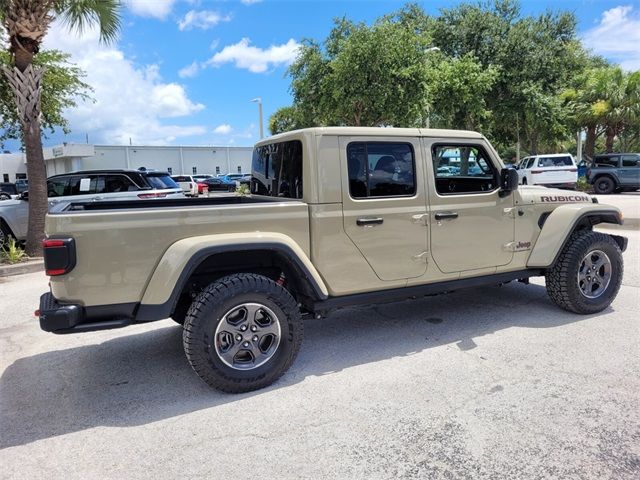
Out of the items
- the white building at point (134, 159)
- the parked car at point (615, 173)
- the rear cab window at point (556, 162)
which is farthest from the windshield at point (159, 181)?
the white building at point (134, 159)

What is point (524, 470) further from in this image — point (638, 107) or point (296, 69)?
point (638, 107)

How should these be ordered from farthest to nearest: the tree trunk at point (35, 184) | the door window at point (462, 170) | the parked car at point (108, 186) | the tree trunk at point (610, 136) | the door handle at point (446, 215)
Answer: the tree trunk at point (610, 136), the parked car at point (108, 186), the tree trunk at point (35, 184), the door window at point (462, 170), the door handle at point (446, 215)

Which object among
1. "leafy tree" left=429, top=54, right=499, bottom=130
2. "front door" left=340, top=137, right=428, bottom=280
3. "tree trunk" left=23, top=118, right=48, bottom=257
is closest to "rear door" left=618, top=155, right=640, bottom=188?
"leafy tree" left=429, top=54, right=499, bottom=130

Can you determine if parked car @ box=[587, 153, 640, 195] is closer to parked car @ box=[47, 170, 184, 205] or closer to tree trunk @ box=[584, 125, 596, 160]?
tree trunk @ box=[584, 125, 596, 160]

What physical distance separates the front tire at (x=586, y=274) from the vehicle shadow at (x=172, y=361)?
20 cm

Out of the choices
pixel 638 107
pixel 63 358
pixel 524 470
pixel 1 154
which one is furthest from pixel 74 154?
pixel 524 470

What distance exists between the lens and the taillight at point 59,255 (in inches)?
121

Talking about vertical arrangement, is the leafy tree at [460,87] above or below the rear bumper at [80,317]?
above

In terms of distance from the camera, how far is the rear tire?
21141mm

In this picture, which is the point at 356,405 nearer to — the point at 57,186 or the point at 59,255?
the point at 59,255

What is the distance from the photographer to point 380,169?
4074 millimetres

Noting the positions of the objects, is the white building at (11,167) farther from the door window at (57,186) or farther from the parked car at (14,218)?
the parked car at (14,218)

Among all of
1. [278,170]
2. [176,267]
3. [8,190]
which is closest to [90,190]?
[278,170]

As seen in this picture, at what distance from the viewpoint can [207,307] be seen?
3.39 meters
